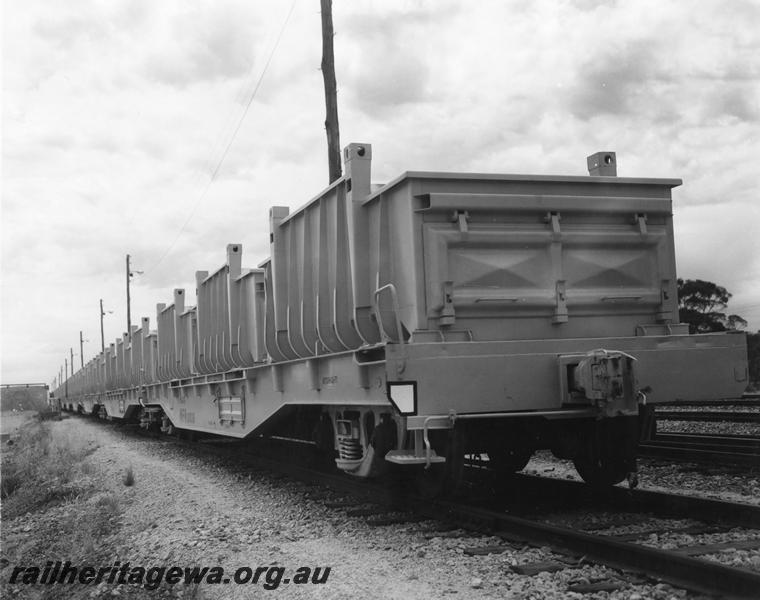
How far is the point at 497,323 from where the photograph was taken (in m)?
6.39

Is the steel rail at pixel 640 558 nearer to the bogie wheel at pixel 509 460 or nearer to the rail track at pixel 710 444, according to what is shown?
the bogie wheel at pixel 509 460

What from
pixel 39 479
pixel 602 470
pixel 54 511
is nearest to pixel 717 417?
pixel 602 470

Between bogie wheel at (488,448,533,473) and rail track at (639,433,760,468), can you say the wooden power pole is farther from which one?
bogie wheel at (488,448,533,473)

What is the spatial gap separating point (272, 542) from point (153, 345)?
14238mm

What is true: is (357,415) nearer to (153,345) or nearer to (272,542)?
(272,542)

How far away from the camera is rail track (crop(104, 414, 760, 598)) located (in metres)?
→ 4.41

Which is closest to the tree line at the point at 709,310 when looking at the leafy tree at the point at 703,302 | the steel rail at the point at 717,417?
the leafy tree at the point at 703,302

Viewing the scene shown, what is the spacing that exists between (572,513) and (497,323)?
69.1 inches

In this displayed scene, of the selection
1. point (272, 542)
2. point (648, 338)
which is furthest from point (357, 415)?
point (648, 338)

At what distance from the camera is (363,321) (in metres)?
6.85

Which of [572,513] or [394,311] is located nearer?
[394,311]

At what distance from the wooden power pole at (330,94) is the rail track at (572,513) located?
24.0 feet

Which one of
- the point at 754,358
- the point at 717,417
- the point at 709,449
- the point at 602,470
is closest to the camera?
the point at 602,470

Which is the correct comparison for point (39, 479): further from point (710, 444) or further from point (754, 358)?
point (754, 358)
